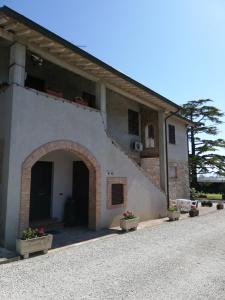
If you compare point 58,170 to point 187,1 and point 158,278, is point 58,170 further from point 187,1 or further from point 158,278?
point 187,1

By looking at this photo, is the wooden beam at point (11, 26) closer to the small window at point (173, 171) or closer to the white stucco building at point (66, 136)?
the white stucco building at point (66, 136)

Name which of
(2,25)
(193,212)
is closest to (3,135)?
(2,25)

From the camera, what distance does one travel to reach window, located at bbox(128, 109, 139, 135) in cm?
1648

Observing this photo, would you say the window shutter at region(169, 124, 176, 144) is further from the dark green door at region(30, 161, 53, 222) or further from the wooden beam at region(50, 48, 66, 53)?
the wooden beam at region(50, 48, 66, 53)

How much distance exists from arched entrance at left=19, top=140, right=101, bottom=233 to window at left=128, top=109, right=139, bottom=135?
624 cm

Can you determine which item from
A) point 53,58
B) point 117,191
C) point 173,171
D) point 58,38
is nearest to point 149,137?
point 173,171

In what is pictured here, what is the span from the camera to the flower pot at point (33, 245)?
22.7 ft

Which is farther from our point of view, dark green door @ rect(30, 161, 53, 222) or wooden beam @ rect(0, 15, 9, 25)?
dark green door @ rect(30, 161, 53, 222)

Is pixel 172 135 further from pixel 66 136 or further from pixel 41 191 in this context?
pixel 66 136

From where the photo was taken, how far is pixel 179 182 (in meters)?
20.3

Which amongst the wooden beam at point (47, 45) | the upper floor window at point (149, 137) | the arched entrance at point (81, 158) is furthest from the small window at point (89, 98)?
the upper floor window at point (149, 137)

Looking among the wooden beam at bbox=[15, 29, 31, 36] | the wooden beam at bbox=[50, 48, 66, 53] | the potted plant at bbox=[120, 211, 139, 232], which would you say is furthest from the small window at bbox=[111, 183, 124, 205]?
the wooden beam at bbox=[15, 29, 31, 36]

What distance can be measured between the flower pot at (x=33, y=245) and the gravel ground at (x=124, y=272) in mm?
259

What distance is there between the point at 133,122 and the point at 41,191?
7.84 meters
